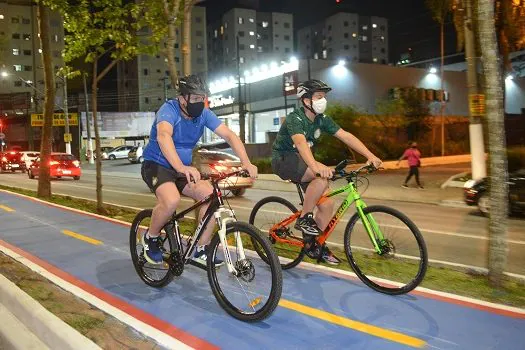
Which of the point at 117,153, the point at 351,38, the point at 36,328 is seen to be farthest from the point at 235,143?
the point at 351,38

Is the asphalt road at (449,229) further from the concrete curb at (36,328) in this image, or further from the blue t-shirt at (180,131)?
the concrete curb at (36,328)

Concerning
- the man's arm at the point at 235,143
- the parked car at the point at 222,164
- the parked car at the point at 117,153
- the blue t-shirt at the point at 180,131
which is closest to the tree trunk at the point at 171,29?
the blue t-shirt at the point at 180,131

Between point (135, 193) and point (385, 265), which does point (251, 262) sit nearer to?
point (385, 265)

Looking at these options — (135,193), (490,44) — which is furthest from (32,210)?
(490,44)

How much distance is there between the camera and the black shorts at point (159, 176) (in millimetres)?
4922

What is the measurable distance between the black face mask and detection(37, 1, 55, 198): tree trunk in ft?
38.1

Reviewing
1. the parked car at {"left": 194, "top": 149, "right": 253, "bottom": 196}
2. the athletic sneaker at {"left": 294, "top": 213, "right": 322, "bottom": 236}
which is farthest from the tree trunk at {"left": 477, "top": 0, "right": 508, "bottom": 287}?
the parked car at {"left": 194, "top": 149, "right": 253, "bottom": 196}

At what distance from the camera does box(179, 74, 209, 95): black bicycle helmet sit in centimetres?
477

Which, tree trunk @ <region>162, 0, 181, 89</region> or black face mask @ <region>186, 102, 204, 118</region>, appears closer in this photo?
black face mask @ <region>186, 102, 204, 118</region>

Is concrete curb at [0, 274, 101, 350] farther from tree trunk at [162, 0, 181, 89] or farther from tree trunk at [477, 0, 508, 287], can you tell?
tree trunk at [162, 0, 181, 89]

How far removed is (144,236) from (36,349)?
166cm

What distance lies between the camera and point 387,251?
5.07 metres

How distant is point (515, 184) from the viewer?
1182 centimetres

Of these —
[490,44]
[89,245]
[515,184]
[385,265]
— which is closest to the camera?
[490,44]
